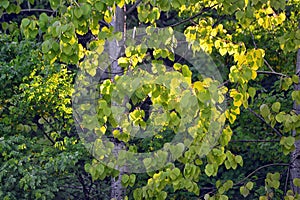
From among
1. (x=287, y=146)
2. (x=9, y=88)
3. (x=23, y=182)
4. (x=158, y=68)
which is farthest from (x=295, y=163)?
(x=9, y=88)

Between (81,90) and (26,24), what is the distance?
5.42ft

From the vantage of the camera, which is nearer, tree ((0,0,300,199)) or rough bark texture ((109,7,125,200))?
tree ((0,0,300,199))

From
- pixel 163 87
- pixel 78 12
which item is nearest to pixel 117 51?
pixel 163 87

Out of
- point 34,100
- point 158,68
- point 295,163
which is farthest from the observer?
point 34,100

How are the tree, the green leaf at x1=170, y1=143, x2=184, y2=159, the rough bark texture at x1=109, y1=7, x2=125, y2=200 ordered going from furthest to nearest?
the rough bark texture at x1=109, y1=7, x2=125, y2=200
the green leaf at x1=170, y1=143, x2=184, y2=159
the tree

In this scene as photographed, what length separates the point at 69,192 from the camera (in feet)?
17.0

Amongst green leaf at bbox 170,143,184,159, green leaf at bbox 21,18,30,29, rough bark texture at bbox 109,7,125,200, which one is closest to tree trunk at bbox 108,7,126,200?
rough bark texture at bbox 109,7,125,200

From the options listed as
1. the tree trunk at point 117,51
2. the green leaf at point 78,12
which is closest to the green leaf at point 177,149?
the tree trunk at point 117,51

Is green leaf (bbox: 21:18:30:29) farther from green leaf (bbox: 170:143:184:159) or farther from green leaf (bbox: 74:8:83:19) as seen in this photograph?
green leaf (bbox: 170:143:184:159)

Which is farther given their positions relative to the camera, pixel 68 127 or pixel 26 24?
pixel 68 127

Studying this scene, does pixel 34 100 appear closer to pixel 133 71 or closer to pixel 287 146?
pixel 133 71

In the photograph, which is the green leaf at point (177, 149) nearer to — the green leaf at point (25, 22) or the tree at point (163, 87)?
the tree at point (163, 87)

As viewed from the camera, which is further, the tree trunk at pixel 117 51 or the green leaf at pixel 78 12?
the tree trunk at pixel 117 51

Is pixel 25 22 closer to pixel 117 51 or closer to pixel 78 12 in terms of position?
pixel 78 12
